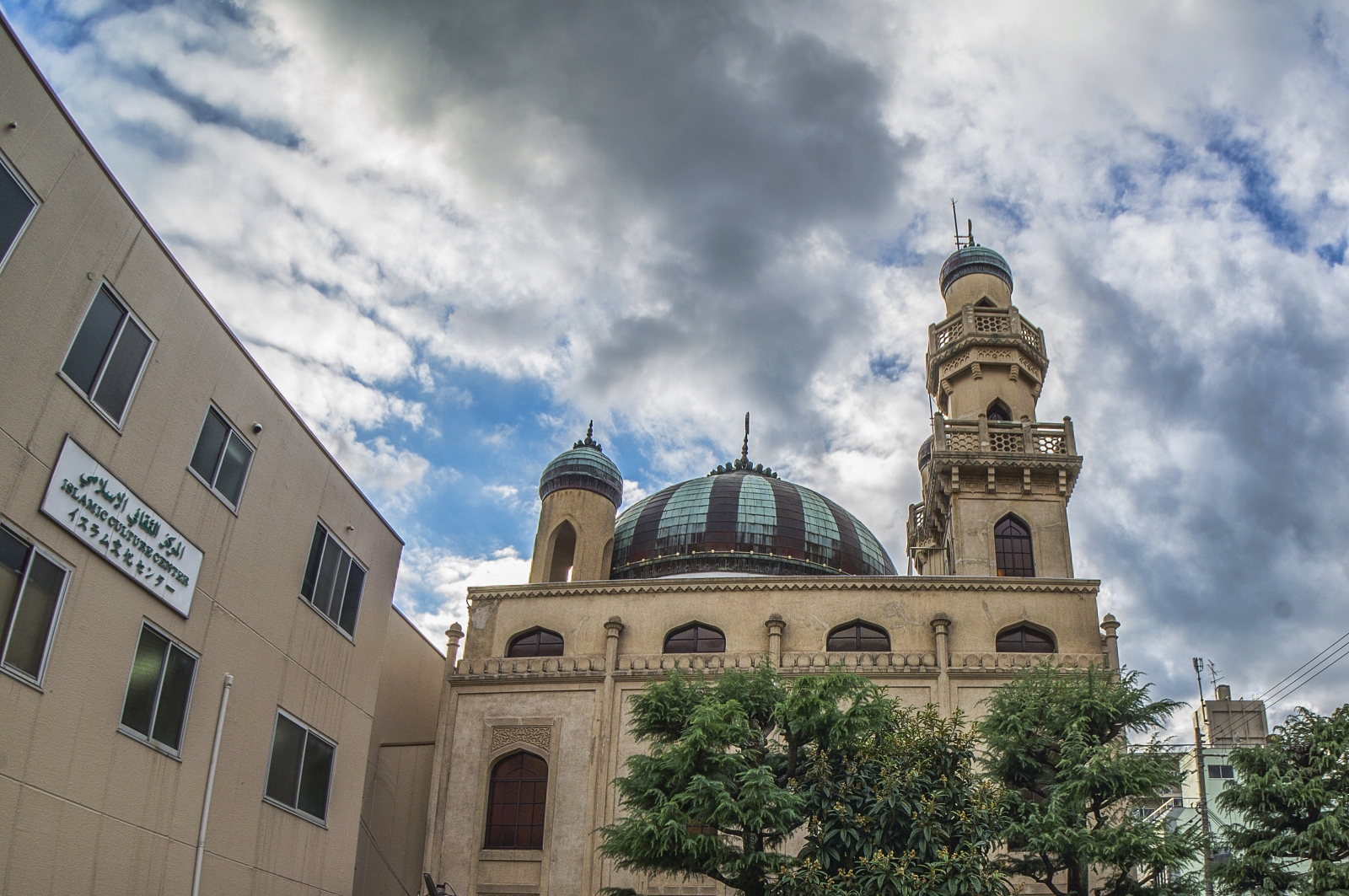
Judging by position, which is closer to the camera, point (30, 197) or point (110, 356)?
point (30, 197)

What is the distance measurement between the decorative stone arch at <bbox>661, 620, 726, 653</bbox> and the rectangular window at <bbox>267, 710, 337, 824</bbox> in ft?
32.7

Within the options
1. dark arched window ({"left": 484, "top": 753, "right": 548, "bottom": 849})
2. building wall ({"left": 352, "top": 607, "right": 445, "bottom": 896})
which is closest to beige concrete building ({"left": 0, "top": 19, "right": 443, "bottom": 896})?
dark arched window ({"left": 484, "top": 753, "right": 548, "bottom": 849})

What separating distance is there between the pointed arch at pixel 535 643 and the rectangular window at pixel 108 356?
606 inches

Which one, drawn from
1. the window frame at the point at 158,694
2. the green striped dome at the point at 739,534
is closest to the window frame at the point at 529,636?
the green striped dome at the point at 739,534

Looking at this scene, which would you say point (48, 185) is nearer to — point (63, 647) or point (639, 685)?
point (63, 647)

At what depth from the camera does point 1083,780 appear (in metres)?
18.1

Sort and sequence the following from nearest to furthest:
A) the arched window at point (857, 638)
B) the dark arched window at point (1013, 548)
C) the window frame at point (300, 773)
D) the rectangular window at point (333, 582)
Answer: the window frame at point (300, 773) → the rectangular window at point (333, 582) → the arched window at point (857, 638) → the dark arched window at point (1013, 548)

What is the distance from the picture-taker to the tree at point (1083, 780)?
1769 centimetres

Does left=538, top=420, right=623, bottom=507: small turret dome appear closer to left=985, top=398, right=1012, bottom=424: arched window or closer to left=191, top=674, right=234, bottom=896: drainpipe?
left=985, top=398, right=1012, bottom=424: arched window

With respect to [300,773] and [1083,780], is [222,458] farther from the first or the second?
[1083,780]

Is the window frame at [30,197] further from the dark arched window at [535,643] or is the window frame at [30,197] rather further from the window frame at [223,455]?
the dark arched window at [535,643]

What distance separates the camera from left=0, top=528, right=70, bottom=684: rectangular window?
39.7 ft

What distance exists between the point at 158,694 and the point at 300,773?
4.29 meters

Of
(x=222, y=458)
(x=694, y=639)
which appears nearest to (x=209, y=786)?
(x=222, y=458)
